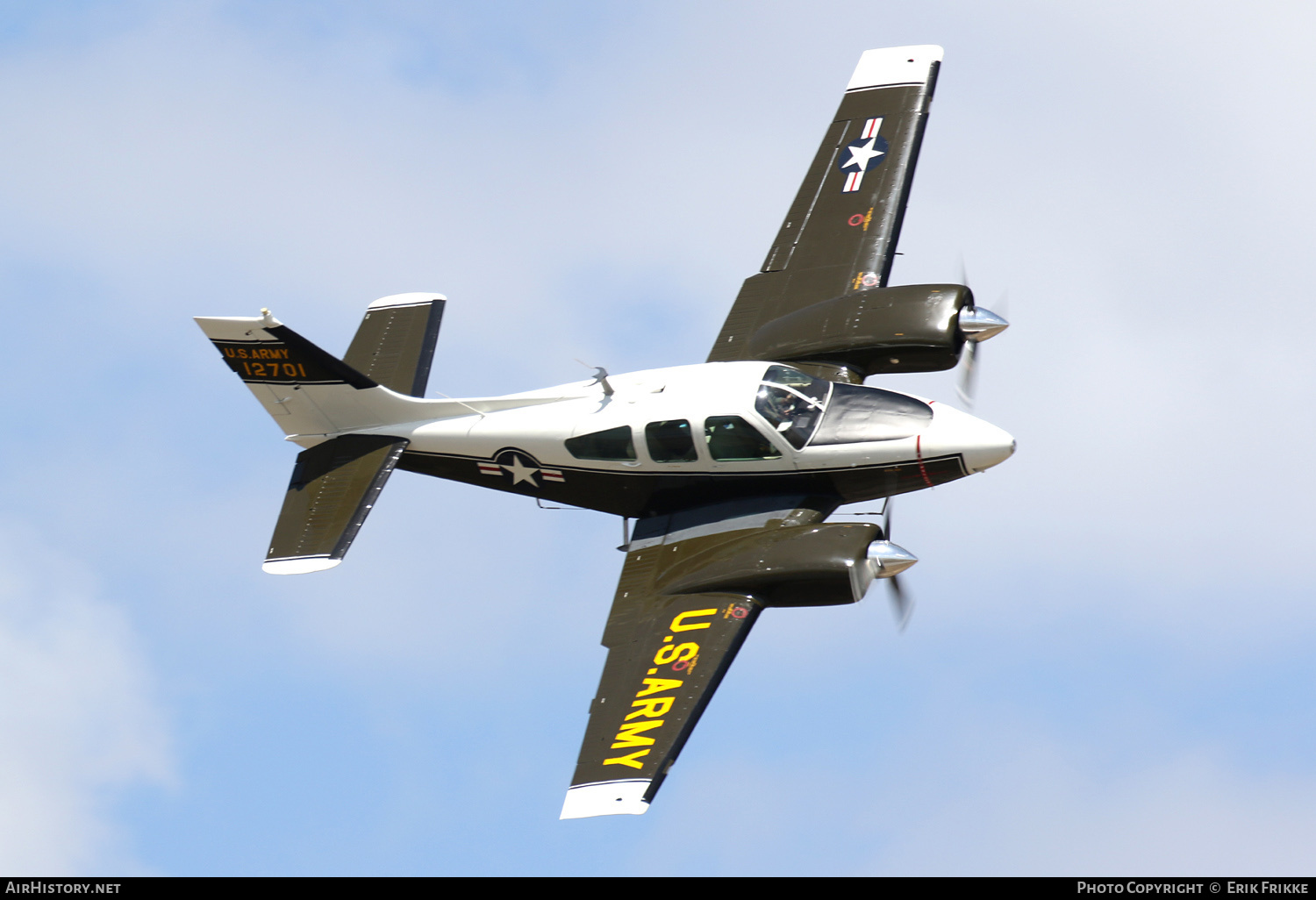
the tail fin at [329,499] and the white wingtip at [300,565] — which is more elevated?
the tail fin at [329,499]

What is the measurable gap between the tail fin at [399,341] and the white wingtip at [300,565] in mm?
4269

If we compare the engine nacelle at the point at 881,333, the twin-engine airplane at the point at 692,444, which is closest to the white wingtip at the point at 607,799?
the twin-engine airplane at the point at 692,444

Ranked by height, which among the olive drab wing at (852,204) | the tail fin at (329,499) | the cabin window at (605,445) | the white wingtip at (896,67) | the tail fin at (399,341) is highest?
the white wingtip at (896,67)

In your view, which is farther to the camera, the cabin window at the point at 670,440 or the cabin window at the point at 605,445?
the cabin window at the point at 605,445

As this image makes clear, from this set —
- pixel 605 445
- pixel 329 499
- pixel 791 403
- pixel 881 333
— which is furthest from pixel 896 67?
pixel 329 499

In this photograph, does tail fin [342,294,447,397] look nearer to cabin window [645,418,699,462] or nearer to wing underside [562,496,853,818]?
cabin window [645,418,699,462]

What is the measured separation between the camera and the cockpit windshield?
3159cm

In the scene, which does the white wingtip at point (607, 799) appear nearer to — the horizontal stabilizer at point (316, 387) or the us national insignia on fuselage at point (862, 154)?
the horizontal stabilizer at point (316, 387)

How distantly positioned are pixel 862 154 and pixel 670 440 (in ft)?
30.3

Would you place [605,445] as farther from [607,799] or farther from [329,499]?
[607,799]

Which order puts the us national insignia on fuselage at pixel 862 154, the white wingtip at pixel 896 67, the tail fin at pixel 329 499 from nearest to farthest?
the tail fin at pixel 329 499
the us national insignia on fuselage at pixel 862 154
the white wingtip at pixel 896 67

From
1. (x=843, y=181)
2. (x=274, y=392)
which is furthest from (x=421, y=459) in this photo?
(x=843, y=181)

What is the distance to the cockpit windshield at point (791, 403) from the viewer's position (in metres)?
31.6

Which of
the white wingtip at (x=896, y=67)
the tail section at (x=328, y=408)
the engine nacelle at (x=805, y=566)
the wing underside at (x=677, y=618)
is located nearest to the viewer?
the wing underside at (x=677, y=618)
